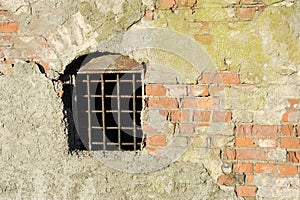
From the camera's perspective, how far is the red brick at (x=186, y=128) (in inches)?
114

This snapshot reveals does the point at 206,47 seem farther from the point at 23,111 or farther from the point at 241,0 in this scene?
the point at 23,111

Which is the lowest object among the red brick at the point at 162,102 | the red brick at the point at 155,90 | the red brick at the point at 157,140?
the red brick at the point at 157,140

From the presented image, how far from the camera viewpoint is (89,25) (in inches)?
113

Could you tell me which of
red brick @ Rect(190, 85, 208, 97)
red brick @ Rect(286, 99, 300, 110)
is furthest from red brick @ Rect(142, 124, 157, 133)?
red brick @ Rect(286, 99, 300, 110)

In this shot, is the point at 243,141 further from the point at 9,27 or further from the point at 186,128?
the point at 9,27

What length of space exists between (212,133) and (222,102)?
236mm

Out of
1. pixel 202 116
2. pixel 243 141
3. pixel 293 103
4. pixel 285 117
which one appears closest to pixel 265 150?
pixel 243 141

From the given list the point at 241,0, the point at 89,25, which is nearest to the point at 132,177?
the point at 89,25

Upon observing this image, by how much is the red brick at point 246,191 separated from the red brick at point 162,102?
741 millimetres

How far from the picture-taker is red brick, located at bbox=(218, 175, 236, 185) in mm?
2850

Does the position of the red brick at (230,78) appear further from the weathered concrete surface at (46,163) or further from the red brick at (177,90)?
the weathered concrete surface at (46,163)

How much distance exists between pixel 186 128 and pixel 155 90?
0.36 m

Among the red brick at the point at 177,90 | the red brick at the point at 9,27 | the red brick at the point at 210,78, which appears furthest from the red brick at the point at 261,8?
the red brick at the point at 9,27

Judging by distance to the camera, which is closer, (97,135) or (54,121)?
(54,121)
